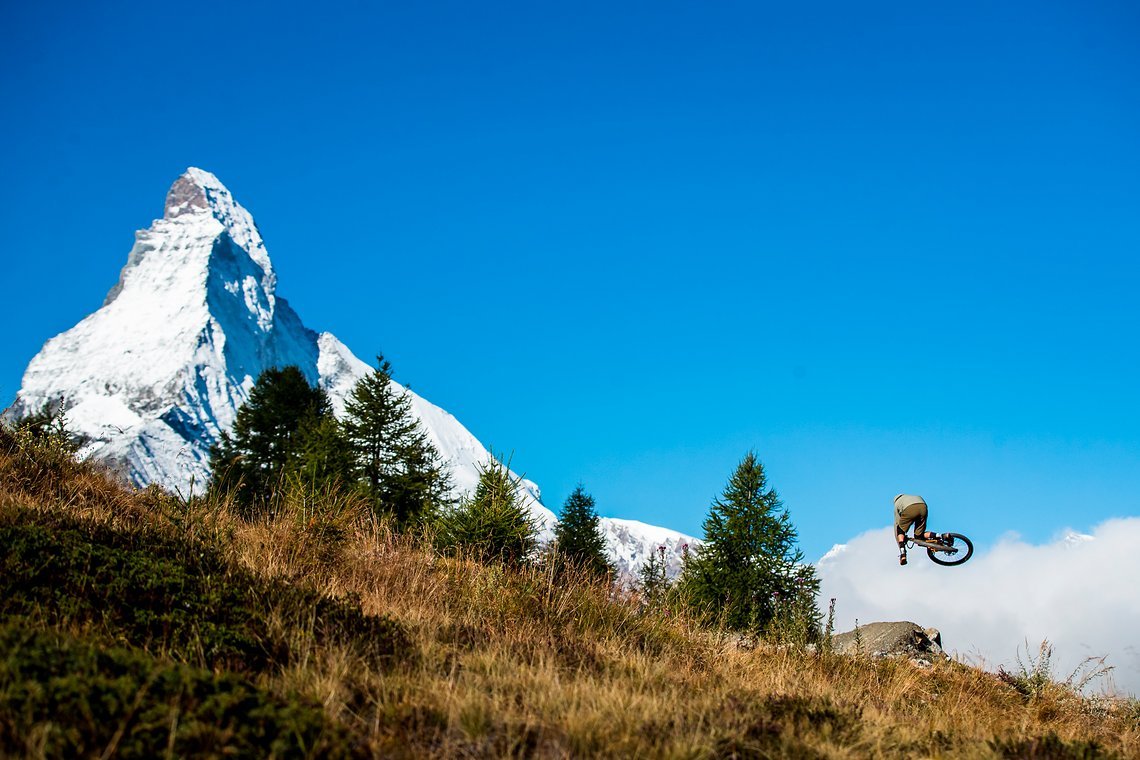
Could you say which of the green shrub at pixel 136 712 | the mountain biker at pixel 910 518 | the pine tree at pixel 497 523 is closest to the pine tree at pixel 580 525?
the pine tree at pixel 497 523

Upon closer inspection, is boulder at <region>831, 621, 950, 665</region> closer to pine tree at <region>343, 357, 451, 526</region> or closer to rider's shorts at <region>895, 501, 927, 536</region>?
rider's shorts at <region>895, 501, 927, 536</region>

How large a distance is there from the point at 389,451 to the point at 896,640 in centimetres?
2085

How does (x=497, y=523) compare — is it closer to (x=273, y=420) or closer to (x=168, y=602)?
(x=168, y=602)

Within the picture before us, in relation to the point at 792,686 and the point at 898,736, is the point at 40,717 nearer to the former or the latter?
the point at 898,736

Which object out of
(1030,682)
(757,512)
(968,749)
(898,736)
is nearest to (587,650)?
(898,736)

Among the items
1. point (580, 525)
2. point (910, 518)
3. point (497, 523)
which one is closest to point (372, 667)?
point (910, 518)

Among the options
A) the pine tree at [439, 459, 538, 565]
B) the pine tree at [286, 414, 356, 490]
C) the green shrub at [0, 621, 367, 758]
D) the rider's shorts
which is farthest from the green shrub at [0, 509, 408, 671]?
the pine tree at [286, 414, 356, 490]

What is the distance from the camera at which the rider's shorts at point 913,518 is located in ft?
23.0

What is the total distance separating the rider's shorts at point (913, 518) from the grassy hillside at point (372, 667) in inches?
55.0

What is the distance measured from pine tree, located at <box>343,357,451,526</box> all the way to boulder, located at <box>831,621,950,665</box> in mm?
17804

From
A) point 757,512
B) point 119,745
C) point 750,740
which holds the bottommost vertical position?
point 119,745

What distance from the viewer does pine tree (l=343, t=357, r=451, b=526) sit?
26984 mm

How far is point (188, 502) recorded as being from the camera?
7.12 meters

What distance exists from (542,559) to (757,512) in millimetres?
19863
